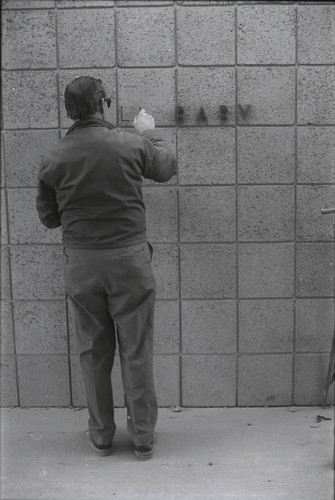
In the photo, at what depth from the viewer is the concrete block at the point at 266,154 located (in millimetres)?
3934

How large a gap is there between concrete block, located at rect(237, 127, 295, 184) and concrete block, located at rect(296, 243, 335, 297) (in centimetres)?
43

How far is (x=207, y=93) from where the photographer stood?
3.91 meters

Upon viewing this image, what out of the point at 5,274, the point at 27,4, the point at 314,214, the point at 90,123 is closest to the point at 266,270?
the point at 314,214

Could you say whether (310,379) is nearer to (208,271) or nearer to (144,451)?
(208,271)

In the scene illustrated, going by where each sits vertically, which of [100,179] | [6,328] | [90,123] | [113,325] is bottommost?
[6,328]

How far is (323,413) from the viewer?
13.4 ft

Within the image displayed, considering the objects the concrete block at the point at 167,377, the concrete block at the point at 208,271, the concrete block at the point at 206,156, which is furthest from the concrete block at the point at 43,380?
the concrete block at the point at 206,156

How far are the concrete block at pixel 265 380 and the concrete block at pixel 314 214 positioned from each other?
2.46 ft

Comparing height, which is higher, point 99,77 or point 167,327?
point 99,77

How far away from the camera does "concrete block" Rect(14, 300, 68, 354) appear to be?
412cm

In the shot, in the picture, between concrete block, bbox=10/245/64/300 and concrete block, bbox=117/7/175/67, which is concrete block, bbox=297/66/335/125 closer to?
concrete block, bbox=117/7/175/67

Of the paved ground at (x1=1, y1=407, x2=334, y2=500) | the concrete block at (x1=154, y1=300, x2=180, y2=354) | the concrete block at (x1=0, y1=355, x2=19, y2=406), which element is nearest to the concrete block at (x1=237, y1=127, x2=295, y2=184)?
the concrete block at (x1=154, y1=300, x2=180, y2=354)

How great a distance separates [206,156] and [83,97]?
3.15 feet

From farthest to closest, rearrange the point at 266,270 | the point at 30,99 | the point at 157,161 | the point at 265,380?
the point at 265,380 → the point at 266,270 → the point at 30,99 → the point at 157,161
